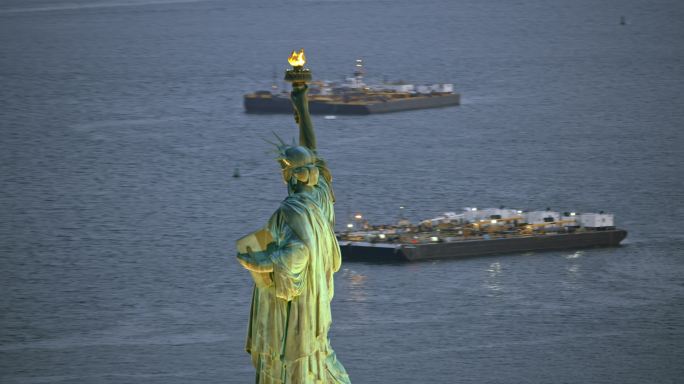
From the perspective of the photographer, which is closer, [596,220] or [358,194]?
[596,220]

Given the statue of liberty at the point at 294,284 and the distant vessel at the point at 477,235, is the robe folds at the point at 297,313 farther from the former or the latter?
the distant vessel at the point at 477,235

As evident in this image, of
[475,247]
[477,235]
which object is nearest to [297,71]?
[475,247]

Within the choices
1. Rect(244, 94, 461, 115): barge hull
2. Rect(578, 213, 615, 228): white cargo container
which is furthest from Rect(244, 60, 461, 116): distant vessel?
Rect(578, 213, 615, 228): white cargo container

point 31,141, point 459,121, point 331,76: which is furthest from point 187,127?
point 331,76

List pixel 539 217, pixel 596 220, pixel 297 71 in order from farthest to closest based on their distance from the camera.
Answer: pixel 539 217 → pixel 596 220 → pixel 297 71

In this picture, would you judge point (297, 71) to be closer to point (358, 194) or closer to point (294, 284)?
point (294, 284)

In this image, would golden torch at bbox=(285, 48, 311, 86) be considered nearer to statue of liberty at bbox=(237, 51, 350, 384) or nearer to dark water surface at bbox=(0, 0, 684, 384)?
statue of liberty at bbox=(237, 51, 350, 384)

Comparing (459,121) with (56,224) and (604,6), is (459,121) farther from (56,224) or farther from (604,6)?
(604,6)
